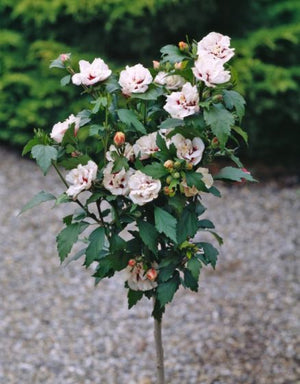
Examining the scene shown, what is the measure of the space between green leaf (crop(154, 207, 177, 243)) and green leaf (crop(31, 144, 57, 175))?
291 millimetres

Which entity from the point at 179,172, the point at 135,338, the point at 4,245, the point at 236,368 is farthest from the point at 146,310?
the point at 179,172

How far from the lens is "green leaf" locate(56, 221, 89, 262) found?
5.17ft

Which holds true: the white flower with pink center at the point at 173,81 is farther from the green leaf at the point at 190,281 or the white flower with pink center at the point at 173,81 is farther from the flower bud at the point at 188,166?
the green leaf at the point at 190,281

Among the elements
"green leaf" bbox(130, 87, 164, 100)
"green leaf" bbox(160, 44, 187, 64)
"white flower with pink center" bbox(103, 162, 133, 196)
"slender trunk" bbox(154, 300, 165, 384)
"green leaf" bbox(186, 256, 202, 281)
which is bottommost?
"slender trunk" bbox(154, 300, 165, 384)

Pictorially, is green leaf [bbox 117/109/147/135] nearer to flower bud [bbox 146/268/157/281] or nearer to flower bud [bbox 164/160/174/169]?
flower bud [bbox 164/160/174/169]

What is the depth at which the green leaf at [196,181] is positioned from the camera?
1.53 metres

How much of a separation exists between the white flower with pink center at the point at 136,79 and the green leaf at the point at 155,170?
0.20 m

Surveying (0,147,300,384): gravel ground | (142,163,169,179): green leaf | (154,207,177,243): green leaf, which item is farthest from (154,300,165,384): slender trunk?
(0,147,300,384): gravel ground

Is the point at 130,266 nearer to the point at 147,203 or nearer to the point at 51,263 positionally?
the point at 147,203

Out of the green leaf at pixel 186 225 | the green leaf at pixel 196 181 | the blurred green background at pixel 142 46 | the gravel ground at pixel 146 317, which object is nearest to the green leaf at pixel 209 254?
A: the green leaf at pixel 186 225

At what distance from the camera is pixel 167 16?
15.4 ft

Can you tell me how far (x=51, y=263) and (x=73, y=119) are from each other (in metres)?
2.25

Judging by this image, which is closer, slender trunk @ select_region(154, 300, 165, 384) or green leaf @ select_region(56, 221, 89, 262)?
green leaf @ select_region(56, 221, 89, 262)

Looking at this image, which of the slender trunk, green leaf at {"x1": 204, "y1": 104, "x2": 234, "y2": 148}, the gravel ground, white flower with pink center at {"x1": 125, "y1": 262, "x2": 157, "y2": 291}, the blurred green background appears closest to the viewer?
green leaf at {"x1": 204, "y1": 104, "x2": 234, "y2": 148}
